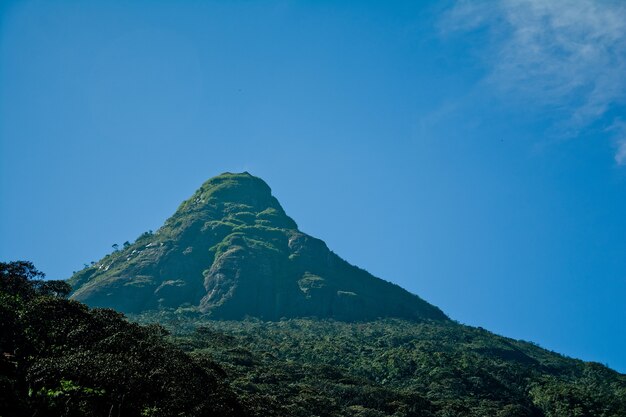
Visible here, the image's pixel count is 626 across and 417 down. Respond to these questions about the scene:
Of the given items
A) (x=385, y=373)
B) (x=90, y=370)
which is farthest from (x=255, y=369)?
(x=90, y=370)

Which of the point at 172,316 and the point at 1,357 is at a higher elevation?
the point at 172,316

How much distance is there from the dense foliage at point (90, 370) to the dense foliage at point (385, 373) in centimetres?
1045

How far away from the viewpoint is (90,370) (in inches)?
1661

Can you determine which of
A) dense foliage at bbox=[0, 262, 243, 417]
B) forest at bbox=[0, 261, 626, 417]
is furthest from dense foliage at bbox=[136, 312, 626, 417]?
dense foliage at bbox=[0, 262, 243, 417]

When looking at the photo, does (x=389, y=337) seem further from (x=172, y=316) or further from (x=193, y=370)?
(x=193, y=370)

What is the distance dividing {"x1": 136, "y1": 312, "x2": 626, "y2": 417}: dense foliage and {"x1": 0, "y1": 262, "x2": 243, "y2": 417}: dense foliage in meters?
10.4

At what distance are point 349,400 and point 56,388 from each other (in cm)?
6710

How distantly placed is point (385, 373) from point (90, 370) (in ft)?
327

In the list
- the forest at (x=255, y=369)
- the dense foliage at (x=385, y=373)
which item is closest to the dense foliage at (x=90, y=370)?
the forest at (x=255, y=369)

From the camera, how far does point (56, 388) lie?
4022cm

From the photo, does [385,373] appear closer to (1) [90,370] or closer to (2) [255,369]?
(2) [255,369]

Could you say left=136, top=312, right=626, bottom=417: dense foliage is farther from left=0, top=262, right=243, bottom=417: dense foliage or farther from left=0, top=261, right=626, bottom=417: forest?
left=0, top=262, right=243, bottom=417: dense foliage

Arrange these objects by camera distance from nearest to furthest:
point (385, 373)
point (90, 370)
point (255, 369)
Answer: point (90, 370), point (255, 369), point (385, 373)

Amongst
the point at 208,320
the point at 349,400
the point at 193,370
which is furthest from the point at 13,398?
the point at 208,320
